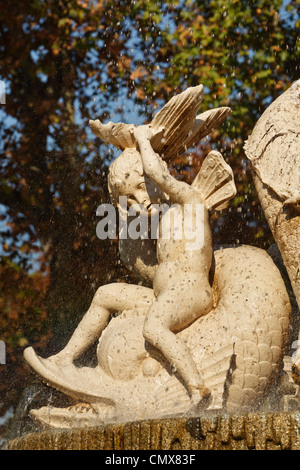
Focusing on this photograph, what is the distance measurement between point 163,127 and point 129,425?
5.85 feet

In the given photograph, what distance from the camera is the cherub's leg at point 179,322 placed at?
386 centimetres

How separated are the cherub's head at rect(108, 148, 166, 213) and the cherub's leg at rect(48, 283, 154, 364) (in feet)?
1.65

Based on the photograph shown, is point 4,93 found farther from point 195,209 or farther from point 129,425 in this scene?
point 129,425

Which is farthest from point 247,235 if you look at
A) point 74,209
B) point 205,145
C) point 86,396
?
point 86,396

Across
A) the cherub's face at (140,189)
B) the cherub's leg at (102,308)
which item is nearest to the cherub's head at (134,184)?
the cherub's face at (140,189)

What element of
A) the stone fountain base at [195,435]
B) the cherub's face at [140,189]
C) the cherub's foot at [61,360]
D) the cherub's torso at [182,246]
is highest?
the cherub's face at [140,189]

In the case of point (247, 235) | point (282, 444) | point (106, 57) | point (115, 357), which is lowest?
point (282, 444)

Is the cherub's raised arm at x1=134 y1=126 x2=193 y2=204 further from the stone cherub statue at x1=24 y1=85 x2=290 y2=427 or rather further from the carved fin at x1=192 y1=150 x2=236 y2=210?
the carved fin at x1=192 y1=150 x2=236 y2=210

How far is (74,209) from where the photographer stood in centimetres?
776

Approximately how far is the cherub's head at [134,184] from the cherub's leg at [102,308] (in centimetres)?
50

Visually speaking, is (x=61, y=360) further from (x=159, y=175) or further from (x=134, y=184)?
(x=159, y=175)

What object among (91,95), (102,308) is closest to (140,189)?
(102,308)

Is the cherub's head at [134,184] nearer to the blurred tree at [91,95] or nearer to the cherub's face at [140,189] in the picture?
the cherub's face at [140,189]

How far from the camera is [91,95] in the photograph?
8.19m
